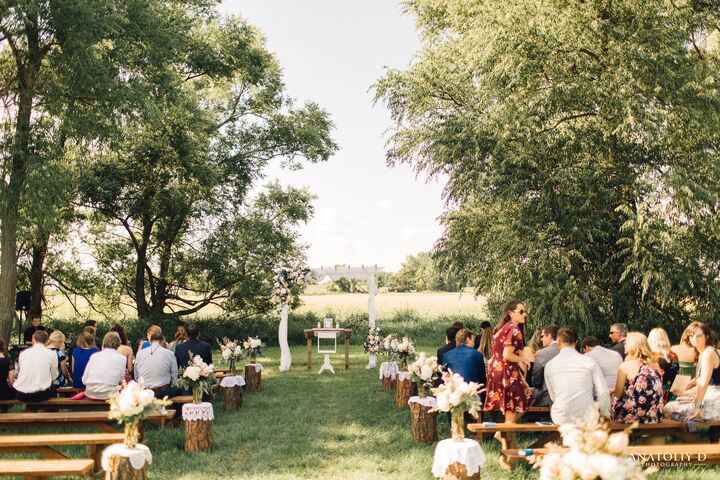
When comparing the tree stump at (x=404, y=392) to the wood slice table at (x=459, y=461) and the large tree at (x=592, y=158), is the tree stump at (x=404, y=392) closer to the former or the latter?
the large tree at (x=592, y=158)

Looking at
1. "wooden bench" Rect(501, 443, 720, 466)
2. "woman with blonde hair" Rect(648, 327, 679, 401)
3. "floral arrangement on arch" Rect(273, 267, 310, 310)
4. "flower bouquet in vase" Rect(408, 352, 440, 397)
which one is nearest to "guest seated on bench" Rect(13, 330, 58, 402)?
"flower bouquet in vase" Rect(408, 352, 440, 397)

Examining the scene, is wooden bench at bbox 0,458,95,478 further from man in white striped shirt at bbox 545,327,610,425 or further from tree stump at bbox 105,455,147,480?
man in white striped shirt at bbox 545,327,610,425

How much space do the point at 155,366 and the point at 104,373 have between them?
0.85 m

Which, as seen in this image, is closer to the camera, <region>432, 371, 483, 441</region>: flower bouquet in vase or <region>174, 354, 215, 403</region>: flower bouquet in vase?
<region>432, 371, 483, 441</region>: flower bouquet in vase

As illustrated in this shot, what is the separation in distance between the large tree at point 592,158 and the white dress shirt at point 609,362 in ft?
20.2

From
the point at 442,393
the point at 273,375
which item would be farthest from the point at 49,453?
the point at 273,375

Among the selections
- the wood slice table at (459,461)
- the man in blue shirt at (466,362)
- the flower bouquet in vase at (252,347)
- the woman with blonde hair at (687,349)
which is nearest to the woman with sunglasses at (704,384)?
the woman with blonde hair at (687,349)

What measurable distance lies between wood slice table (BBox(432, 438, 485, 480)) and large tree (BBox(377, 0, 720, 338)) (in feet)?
30.0

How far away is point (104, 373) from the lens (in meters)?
8.98

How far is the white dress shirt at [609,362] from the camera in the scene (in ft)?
26.3

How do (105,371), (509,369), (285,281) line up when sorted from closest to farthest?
1. (509,369)
2. (105,371)
3. (285,281)

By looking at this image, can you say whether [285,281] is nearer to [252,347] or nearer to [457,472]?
[252,347]

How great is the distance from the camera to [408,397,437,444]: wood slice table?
27.0 feet

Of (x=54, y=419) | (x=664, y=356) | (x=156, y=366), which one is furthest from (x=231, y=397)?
(x=664, y=356)
